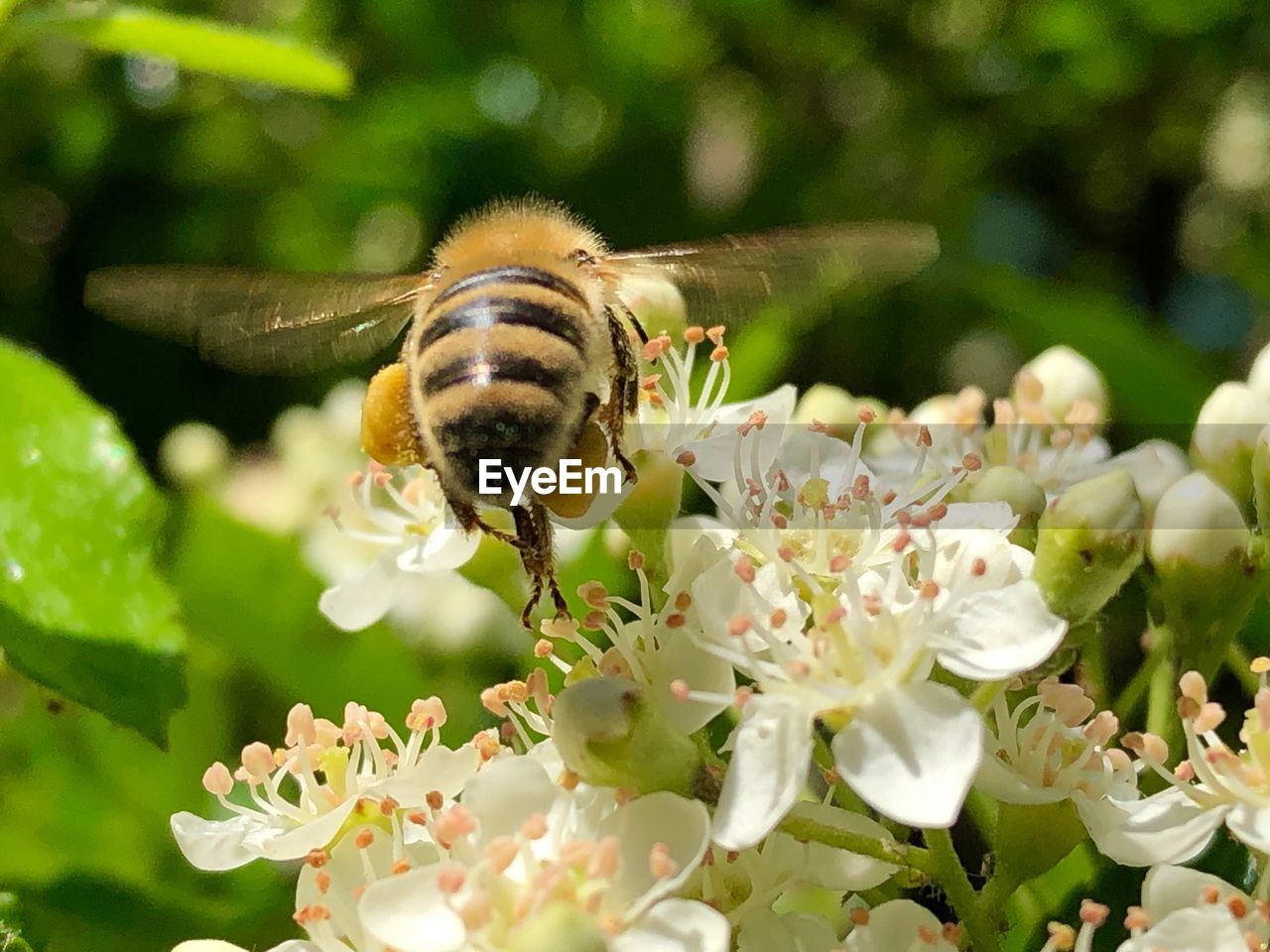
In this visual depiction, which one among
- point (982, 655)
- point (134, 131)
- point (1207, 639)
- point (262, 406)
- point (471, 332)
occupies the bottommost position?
point (262, 406)

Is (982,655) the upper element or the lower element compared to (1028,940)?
upper

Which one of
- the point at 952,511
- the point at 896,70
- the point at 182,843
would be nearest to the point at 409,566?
the point at 182,843

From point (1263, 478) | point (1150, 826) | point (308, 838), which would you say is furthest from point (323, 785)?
point (1263, 478)

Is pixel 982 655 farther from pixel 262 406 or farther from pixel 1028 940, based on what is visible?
pixel 262 406

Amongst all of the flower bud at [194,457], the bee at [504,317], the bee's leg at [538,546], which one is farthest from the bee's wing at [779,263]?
the flower bud at [194,457]

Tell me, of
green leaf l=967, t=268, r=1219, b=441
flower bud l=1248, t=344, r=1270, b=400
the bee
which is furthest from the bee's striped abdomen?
green leaf l=967, t=268, r=1219, b=441

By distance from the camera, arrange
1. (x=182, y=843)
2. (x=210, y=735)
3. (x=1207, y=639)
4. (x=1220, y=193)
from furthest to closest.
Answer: (x=1220, y=193)
(x=210, y=735)
(x=1207, y=639)
(x=182, y=843)

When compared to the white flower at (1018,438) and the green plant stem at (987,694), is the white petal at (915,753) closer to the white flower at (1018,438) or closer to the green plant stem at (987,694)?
the green plant stem at (987,694)
